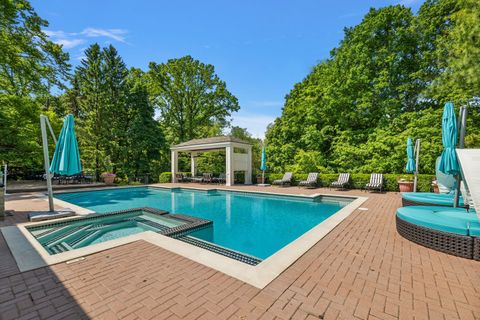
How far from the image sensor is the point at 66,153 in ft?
20.1

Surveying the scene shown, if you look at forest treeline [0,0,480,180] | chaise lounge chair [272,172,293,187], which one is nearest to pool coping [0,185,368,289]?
chaise lounge chair [272,172,293,187]

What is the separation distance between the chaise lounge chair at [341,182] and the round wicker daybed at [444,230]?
802 cm

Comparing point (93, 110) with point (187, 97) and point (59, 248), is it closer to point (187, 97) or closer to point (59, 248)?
point (187, 97)

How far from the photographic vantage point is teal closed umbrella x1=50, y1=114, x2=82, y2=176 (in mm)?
6094

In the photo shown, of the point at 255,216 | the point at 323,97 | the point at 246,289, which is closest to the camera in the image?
the point at 246,289

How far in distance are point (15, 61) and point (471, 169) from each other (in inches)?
800

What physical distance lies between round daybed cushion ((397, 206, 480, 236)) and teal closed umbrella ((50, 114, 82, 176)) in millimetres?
8708

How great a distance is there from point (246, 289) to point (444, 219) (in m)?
4.22

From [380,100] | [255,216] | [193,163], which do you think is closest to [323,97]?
[380,100]

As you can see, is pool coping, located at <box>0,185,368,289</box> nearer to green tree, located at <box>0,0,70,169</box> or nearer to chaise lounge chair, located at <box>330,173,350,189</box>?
chaise lounge chair, located at <box>330,173,350,189</box>

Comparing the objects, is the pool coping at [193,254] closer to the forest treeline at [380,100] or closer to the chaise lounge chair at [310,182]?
the chaise lounge chair at [310,182]

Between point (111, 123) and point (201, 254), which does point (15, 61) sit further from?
point (201, 254)

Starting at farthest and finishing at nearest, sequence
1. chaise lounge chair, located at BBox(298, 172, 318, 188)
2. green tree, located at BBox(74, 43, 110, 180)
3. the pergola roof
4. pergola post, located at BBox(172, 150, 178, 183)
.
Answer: pergola post, located at BBox(172, 150, 178, 183) < green tree, located at BBox(74, 43, 110, 180) < the pergola roof < chaise lounge chair, located at BBox(298, 172, 318, 188)

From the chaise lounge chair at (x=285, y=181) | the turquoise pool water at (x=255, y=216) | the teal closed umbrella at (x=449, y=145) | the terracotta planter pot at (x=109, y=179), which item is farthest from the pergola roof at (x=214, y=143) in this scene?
the teal closed umbrella at (x=449, y=145)
